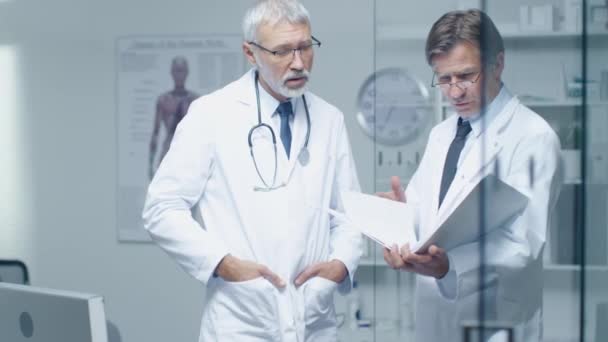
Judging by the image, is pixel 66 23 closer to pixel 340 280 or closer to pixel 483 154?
pixel 340 280

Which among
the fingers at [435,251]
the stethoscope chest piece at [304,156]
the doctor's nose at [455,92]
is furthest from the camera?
the stethoscope chest piece at [304,156]

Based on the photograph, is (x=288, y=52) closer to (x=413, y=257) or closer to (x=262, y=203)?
(x=262, y=203)

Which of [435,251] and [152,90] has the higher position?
[152,90]

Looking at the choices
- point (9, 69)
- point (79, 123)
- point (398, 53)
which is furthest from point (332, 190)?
point (9, 69)

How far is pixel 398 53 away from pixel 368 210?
332 millimetres

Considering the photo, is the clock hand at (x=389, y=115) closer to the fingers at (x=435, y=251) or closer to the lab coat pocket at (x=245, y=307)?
the fingers at (x=435, y=251)

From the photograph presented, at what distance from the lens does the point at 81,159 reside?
3.56 meters

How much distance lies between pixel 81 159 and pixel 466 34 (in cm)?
285

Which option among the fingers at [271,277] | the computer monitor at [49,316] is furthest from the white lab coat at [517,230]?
the fingers at [271,277]

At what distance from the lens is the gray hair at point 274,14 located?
1847 millimetres

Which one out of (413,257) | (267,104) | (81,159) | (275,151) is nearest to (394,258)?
(413,257)

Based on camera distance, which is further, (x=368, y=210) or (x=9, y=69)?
(x=9, y=69)

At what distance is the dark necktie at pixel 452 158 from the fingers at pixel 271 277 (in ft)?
1.91

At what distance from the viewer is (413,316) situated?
1333mm
